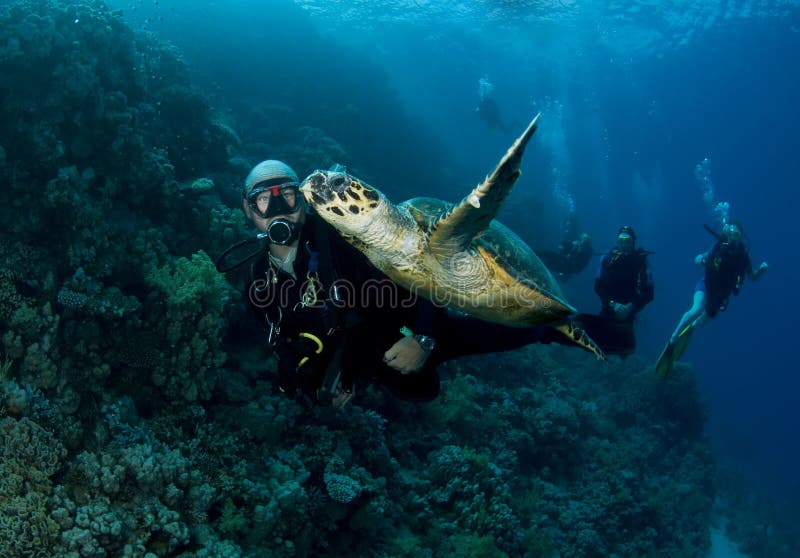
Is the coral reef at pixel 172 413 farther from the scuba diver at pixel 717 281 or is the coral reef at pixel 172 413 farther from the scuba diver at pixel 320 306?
the scuba diver at pixel 717 281

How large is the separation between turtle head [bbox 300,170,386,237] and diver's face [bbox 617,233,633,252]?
23.8ft

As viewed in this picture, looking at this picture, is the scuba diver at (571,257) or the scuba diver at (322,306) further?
the scuba diver at (571,257)

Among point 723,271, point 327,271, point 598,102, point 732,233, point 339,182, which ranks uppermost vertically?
point 339,182

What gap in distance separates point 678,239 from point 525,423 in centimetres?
11706

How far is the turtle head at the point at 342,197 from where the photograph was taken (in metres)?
2.19

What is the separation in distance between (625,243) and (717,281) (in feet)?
9.22

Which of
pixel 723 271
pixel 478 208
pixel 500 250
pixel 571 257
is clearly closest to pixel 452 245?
pixel 478 208

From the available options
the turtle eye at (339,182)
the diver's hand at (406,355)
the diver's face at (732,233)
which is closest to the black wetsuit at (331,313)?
the diver's hand at (406,355)

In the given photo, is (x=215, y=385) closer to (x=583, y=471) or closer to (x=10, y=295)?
(x=10, y=295)

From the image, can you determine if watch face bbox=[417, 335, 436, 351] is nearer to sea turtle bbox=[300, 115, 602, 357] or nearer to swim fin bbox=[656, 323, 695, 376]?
sea turtle bbox=[300, 115, 602, 357]

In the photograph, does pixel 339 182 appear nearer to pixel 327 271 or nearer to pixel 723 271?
pixel 327 271

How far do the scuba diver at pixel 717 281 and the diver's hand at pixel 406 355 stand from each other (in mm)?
7997

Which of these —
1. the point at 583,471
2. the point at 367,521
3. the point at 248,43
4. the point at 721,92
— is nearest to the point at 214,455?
the point at 367,521

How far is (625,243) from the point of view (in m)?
8.11
